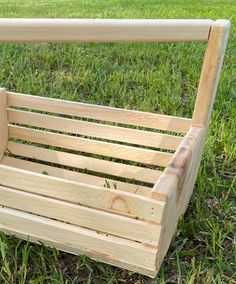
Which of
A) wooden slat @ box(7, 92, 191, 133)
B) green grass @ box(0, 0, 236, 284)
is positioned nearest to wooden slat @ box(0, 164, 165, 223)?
green grass @ box(0, 0, 236, 284)

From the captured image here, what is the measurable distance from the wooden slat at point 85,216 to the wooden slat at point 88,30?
0.30m

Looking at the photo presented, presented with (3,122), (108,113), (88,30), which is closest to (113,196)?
(88,30)

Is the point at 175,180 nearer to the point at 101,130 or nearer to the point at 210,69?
the point at 210,69

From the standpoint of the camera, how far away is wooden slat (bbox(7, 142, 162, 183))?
1.27m

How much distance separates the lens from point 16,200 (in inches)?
35.7

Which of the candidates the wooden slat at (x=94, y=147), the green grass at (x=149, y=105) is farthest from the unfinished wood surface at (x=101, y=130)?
the green grass at (x=149, y=105)

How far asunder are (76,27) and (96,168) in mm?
528

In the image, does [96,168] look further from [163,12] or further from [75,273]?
[163,12]

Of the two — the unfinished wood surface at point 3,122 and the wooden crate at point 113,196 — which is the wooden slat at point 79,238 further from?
the unfinished wood surface at point 3,122

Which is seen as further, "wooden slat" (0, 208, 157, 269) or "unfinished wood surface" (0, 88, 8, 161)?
"unfinished wood surface" (0, 88, 8, 161)

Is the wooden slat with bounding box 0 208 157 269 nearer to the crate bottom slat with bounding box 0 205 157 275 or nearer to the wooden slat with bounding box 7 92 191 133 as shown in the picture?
the crate bottom slat with bounding box 0 205 157 275

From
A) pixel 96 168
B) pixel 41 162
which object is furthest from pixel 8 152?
pixel 96 168

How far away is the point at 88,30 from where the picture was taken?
88 centimetres

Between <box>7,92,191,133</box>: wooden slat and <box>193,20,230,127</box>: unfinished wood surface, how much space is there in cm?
11
